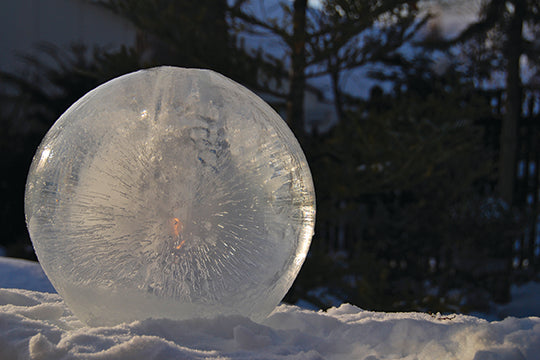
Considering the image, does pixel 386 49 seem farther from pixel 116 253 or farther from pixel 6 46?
pixel 6 46

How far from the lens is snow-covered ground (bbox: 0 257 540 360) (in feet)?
4.17

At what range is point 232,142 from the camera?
152 centimetres

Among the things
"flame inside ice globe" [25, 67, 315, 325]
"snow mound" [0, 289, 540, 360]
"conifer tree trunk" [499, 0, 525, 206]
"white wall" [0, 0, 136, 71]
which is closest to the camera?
"snow mound" [0, 289, 540, 360]

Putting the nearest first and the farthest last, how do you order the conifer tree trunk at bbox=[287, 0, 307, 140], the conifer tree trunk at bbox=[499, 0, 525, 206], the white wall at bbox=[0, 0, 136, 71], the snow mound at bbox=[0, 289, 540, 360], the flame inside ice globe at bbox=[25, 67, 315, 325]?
the snow mound at bbox=[0, 289, 540, 360]
the flame inside ice globe at bbox=[25, 67, 315, 325]
the conifer tree trunk at bbox=[287, 0, 307, 140]
the conifer tree trunk at bbox=[499, 0, 525, 206]
the white wall at bbox=[0, 0, 136, 71]

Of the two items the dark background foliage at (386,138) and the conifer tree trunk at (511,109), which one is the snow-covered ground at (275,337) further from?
the conifer tree trunk at (511,109)

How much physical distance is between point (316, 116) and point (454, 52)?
3.81m

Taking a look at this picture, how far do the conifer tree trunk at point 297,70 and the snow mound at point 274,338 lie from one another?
307 cm

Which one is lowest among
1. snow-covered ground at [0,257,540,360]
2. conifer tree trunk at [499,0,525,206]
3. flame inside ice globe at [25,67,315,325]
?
snow-covered ground at [0,257,540,360]

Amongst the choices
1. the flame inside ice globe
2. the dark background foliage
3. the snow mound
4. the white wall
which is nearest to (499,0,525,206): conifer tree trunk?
the dark background foliage

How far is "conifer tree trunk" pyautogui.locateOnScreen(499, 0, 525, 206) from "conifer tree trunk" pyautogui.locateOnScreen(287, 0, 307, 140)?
→ 2988 millimetres

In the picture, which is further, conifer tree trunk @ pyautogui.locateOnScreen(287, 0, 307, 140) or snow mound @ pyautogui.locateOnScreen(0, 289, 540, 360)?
conifer tree trunk @ pyautogui.locateOnScreen(287, 0, 307, 140)

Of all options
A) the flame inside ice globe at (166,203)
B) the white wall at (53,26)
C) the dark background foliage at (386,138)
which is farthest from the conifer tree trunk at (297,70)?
the white wall at (53,26)

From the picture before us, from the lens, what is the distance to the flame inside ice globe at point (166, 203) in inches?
57.4

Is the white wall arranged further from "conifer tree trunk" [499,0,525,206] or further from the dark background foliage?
"conifer tree trunk" [499,0,525,206]
